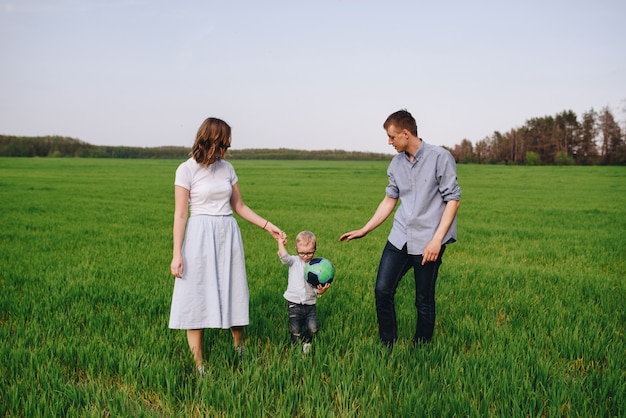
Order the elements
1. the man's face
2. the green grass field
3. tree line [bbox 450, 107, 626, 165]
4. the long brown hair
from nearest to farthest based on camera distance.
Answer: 1. the green grass field
2. the long brown hair
3. the man's face
4. tree line [bbox 450, 107, 626, 165]

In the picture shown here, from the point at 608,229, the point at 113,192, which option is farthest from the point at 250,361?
the point at 113,192

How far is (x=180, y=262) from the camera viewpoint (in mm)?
3846

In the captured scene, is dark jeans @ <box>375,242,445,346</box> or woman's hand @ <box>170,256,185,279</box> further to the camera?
dark jeans @ <box>375,242,445,346</box>

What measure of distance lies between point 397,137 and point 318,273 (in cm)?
130

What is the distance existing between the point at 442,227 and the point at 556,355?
1.60 metres

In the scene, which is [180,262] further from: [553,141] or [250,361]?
[553,141]

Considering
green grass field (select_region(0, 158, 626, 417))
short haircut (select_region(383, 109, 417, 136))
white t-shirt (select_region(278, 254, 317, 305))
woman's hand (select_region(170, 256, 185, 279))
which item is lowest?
green grass field (select_region(0, 158, 626, 417))

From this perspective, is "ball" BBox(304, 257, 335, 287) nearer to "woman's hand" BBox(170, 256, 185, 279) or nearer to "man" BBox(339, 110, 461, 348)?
"man" BBox(339, 110, 461, 348)

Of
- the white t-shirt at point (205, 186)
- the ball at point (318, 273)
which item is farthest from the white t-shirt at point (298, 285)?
the white t-shirt at point (205, 186)

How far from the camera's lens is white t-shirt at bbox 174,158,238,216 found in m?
3.87

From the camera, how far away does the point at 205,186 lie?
3.90 m

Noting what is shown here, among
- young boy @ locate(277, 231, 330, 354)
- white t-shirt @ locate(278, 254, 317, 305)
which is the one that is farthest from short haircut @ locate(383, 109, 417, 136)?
white t-shirt @ locate(278, 254, 317, 305)

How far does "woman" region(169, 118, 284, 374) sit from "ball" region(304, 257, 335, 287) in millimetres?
618

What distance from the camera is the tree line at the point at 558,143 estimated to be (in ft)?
275
